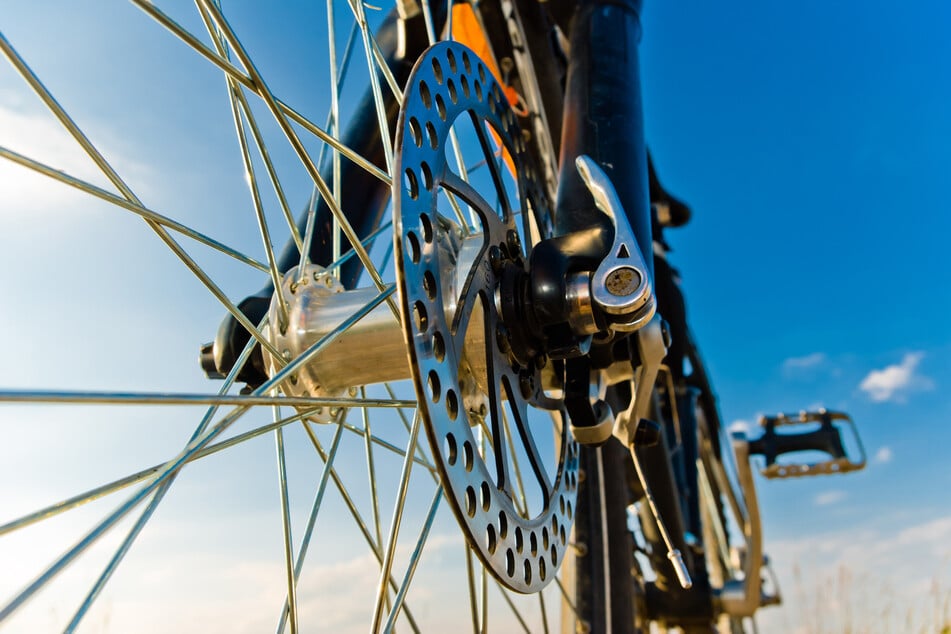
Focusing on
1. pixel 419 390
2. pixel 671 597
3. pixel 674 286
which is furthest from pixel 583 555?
pixel 419 390

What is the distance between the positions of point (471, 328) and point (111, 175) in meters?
0.28

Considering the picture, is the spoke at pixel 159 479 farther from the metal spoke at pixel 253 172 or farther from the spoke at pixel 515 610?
the spoke at pixel 515 610

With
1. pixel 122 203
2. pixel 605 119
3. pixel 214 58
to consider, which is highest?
pixel 605 119

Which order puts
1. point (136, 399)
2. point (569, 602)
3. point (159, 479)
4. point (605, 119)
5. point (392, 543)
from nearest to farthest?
point (136, 399) < point (159, 479) < point (392, 543) < point (605, 119) < point (569, 602)

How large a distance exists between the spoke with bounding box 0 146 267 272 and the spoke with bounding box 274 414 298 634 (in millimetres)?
151

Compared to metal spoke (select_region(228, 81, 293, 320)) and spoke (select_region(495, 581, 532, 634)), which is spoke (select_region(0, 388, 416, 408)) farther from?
spoke (select_region(495, 581, 532, 634))

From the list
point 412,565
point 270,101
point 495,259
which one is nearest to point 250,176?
point 270,101

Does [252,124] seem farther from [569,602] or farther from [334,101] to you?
[569,602]

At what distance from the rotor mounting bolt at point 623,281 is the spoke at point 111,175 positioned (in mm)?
280

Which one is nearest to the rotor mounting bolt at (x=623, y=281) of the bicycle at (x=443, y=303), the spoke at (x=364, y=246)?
the bicycle at (x=443, y=303)

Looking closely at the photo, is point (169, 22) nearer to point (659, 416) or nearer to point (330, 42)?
point (330, 42)

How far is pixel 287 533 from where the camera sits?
2.25 ft

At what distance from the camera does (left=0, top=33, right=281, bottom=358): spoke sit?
407 mm

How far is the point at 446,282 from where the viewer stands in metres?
0.54
